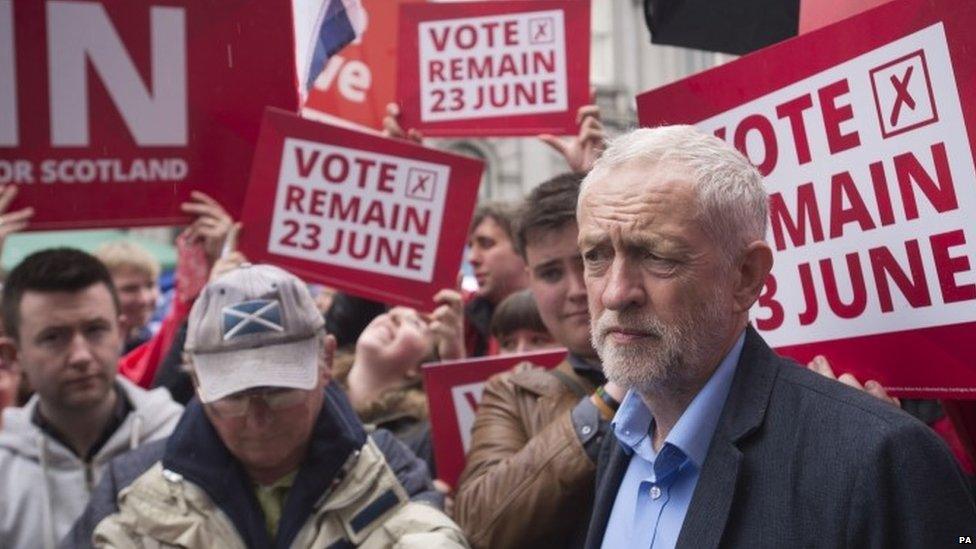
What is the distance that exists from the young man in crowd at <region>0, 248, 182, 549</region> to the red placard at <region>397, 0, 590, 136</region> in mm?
1738

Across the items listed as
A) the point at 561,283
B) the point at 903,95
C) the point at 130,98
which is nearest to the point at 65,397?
the point at 130,98

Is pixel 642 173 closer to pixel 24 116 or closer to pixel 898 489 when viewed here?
pixel 898 489

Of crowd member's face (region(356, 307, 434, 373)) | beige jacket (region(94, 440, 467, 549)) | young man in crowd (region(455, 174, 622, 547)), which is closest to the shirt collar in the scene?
young man in crowd (region(455, 174, 622, 547))

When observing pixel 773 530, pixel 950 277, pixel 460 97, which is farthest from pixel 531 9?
pixel 773 530

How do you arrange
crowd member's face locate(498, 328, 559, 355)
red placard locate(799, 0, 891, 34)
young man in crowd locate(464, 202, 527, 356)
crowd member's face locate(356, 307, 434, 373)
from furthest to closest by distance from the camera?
young man in crowd locate(464, 202, 527, 356) → crowd member's face locate(356, 307, 434, 373) → crowd member's face locate(498, 328, 559, 355) → red placard locate(799, 0, 891, 34)

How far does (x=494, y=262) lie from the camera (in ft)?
21.1

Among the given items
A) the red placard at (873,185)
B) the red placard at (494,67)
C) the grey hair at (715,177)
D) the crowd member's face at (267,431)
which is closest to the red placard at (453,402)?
the crowd member's face at (267,431)

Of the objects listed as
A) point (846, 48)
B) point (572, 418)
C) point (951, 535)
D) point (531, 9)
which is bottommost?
point (951, 535)

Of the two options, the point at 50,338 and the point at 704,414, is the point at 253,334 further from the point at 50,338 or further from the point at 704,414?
the point at 704,414

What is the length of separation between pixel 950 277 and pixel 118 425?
2.77 metres

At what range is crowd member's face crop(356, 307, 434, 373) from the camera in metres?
5.33

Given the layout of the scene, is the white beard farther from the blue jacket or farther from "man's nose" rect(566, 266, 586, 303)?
"man's nose" rect(566, 266, 586, 303)

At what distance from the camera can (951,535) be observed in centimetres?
238

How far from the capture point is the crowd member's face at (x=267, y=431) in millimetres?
Result: 3641
